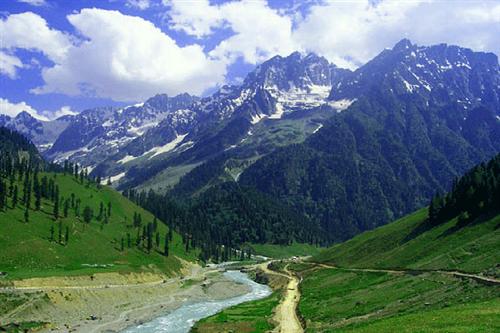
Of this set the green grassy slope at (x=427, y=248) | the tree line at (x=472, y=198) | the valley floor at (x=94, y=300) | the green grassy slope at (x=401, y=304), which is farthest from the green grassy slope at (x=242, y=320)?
the tree line at (x=472, y=198)

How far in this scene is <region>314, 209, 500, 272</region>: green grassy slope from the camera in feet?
352

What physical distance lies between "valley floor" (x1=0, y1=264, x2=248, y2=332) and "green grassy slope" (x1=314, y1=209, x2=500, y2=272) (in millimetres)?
47382

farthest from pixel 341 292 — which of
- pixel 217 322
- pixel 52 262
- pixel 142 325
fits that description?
pixel 52 262

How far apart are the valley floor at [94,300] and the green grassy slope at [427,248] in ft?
155

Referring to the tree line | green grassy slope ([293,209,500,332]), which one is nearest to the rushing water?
green grassy slope ([293,209,500,332])

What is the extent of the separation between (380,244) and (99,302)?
90929mm

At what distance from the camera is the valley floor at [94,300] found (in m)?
113

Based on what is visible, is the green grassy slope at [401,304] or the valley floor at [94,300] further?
the valley floor at [94,300]

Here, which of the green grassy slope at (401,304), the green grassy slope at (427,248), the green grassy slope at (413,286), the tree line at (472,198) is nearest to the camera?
the green grassy slope at (401,304)

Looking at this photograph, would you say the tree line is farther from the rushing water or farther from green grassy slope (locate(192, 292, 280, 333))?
the rushing water

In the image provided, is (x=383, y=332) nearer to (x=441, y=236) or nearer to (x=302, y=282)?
(x=441, y=236)

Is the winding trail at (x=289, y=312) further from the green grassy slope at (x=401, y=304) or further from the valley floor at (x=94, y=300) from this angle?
the valley floor at (x=94, y=300)

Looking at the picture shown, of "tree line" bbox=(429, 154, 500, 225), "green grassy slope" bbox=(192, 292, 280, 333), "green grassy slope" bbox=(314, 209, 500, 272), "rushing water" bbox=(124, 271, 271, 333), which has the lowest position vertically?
"rushing water" bbox=(124, 271, 271, 333)

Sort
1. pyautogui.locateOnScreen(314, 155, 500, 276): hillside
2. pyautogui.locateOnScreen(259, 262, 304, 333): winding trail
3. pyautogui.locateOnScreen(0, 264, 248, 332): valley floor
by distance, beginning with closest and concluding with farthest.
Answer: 1. pyautogui.locateOnScreen(259, 262, 304, 333): winding trail
2. pyautogui.locateOnScreen(314, 155, 500, 276): hillside
3. pyautogui.locateOnScreen(0, 264, 248, 332): valley floor
